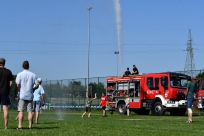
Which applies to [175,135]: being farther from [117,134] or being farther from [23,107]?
[23,107]

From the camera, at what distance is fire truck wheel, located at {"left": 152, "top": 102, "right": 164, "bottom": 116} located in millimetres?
32375

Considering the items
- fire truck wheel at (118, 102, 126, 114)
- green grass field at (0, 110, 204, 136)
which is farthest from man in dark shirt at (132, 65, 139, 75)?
green grass field at (0, 110, 204, 136)

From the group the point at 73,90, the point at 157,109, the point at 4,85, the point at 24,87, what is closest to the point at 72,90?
the point at 73,90

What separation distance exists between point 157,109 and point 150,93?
1.53 meters

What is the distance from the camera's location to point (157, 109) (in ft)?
108

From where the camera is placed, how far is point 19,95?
13.5 metres

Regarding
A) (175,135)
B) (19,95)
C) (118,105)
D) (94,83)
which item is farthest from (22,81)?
(94,83)

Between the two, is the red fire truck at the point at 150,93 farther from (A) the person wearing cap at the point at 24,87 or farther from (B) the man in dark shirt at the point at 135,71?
(A) the person wearing cap at the point at 24,87

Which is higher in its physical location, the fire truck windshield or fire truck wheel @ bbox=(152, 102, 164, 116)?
the fire truck windshield

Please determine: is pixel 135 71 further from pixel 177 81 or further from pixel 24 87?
pixel 24 87

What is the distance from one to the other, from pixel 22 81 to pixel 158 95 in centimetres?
2061

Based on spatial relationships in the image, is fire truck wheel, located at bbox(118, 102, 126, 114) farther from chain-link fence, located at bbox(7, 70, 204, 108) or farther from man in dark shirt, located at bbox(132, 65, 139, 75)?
chain-link fence, located at bbox(7, 70, 204, 108)

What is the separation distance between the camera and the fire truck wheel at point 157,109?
106 feet

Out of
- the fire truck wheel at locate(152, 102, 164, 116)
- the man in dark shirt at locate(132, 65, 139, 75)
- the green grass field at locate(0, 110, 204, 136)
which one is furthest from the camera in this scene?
the man in dark shirt at locate(132, 65, 139, 75)
